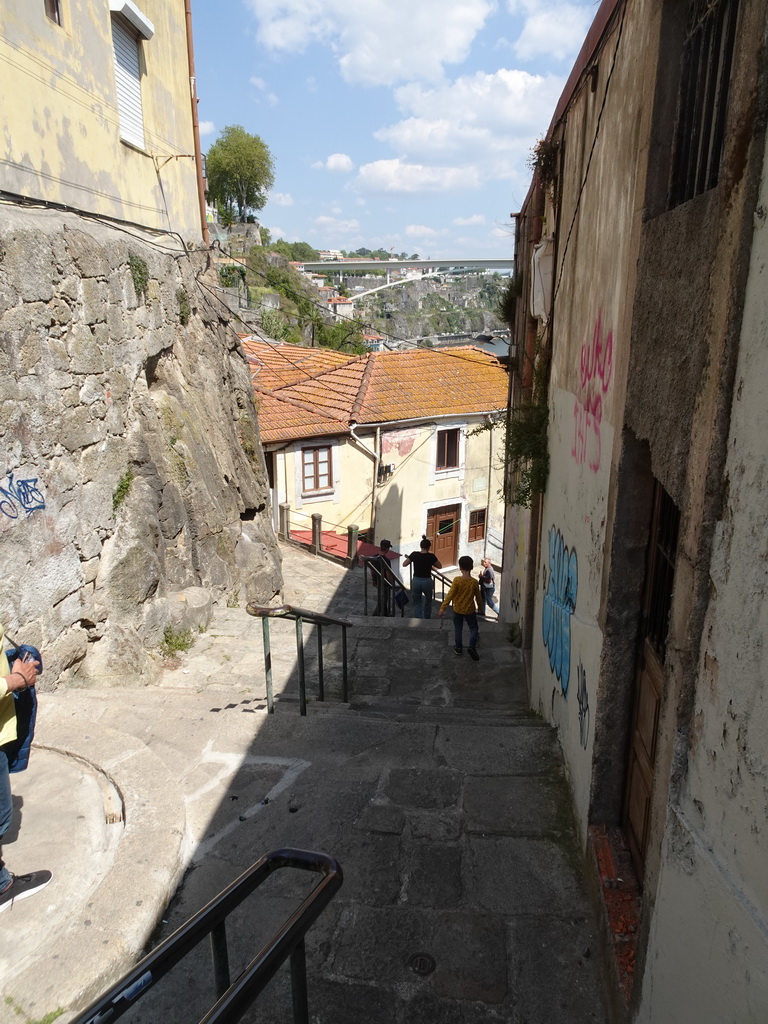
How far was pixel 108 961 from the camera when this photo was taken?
2.69 metres

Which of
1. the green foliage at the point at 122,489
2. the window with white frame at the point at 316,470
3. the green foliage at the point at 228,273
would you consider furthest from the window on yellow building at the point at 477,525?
the green foliage at the point at 228,273

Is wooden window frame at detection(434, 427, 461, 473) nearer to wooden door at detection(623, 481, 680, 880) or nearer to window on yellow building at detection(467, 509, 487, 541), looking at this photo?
window on yellow building at detection(467, 509, 487, 541)

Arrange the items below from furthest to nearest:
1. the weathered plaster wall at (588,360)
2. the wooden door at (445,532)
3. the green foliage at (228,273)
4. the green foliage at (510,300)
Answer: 1. the green foliage at (228,273)
2. the wooden door at (445,532)
3. the green foliage at (510,300)
4. the weathered plaster wall at (588,360)

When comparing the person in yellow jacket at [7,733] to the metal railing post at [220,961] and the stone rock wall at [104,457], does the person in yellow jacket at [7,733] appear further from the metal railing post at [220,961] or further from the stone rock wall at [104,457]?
the stone rock wall at [104,457]

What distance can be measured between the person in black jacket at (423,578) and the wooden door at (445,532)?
33.4ft

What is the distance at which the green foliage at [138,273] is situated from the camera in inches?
305

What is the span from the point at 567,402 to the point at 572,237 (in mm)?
1246

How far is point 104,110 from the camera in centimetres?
795

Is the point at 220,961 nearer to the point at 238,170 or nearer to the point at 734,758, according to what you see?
the point at 734,758

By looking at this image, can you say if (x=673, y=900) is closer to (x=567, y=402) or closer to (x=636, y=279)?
(x=636, y=279)

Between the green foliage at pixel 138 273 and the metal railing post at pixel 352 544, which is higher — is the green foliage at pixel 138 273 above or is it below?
above

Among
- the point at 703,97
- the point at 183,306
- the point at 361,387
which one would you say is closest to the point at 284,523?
the point at 361,387

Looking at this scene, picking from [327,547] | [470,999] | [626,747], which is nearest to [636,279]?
[626,747]

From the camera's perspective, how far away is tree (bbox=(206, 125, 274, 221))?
6000cm
